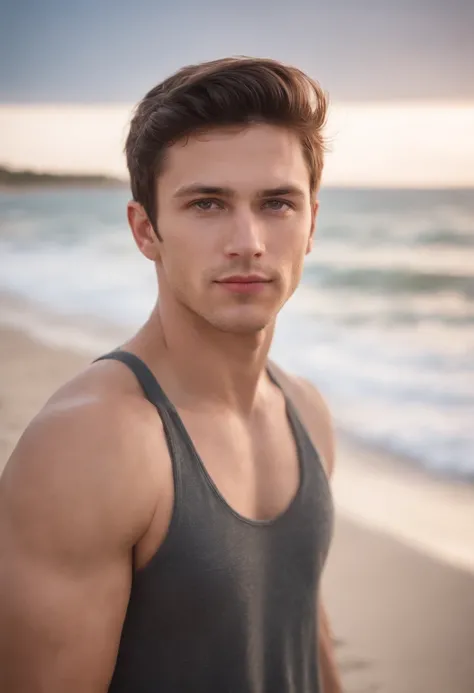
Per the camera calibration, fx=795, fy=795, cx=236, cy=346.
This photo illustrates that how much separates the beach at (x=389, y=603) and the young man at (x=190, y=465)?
94 centimetres

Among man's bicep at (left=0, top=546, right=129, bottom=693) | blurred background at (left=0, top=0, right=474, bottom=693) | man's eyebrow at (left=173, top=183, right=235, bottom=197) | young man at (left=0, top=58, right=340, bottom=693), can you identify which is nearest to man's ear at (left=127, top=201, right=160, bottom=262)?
young man at (left=0, top=58, right=340, bottom=693)

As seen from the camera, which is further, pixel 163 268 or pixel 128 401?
pixel 163 268

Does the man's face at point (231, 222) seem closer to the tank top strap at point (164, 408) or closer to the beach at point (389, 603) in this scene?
the tank top strap at point (164, 408)

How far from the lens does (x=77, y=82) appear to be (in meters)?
3.17

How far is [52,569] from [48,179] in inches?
99.8

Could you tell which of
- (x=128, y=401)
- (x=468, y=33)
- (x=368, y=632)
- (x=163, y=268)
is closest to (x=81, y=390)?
(x=128, y=401)

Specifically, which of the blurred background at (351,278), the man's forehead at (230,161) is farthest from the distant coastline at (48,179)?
the man's forehead at (230,161)

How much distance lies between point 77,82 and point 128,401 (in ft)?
8.20

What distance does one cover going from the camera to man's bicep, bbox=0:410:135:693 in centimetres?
89

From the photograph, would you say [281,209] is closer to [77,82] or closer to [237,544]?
[237,544]

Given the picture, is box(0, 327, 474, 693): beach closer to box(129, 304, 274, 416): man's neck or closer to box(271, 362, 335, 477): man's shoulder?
box(271, 362, 335, 477): man's shoulder

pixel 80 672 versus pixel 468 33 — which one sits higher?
pixel 468 33

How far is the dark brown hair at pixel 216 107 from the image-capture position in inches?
40.7

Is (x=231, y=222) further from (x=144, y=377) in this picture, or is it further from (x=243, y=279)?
(x=144, y=377)
